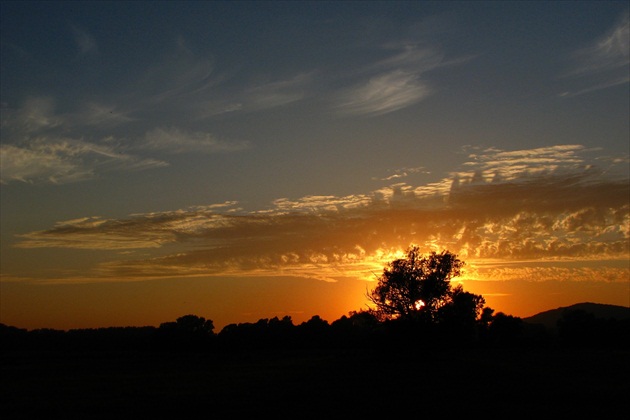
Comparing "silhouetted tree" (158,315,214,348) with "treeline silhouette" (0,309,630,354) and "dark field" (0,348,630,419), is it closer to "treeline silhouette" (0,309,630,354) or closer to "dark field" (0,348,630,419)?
"treeline silhouette" (0,309,630,354)

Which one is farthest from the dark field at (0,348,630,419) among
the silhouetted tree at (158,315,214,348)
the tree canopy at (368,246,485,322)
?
the silhouetted tree at (158,315,214,348)

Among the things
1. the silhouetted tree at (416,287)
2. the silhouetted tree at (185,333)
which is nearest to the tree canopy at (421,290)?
the silhouetted tree at (416,287)

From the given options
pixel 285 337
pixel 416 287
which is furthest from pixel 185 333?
pixel 416 287

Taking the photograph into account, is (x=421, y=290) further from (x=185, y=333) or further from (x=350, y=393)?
(x=185, y=333)

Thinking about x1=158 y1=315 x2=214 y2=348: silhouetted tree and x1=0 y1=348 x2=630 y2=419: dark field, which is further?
x1=158 y1=315 x2=214 y2=348: silhouetted tree

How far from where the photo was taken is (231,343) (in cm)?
11356

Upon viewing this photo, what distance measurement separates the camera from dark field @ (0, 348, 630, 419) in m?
29.1

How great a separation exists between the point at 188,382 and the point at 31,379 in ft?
61.8

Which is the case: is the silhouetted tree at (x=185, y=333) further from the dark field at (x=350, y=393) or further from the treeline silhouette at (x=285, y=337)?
the dark field at (x=350, y=393)

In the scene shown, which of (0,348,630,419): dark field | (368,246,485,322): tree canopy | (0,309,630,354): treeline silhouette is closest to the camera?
(0,348,630,419): dark field

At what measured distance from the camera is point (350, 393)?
36.6m

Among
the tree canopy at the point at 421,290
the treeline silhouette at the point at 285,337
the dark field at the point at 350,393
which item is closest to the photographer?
the dark field at the point at 350,393

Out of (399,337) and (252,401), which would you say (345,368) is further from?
(252,401)

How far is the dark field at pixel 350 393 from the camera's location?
29062 millimetres
